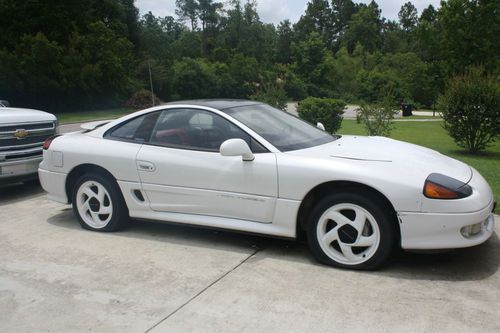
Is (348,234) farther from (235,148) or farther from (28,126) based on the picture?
(28,126)

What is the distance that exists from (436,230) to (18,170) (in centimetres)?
563

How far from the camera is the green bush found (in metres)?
14.2

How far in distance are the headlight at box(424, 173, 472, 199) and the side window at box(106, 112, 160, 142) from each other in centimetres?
277

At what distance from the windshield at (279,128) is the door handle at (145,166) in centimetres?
91

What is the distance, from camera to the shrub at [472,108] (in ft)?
32.2

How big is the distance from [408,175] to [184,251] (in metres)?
2.14

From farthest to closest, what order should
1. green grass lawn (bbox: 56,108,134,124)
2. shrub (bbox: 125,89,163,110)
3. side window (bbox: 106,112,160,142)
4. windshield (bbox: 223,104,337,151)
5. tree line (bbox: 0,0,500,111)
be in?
shrub (bbox: 125,89,163,110) → tree line (bbox: 0,0,500,111) → green grass lawn (bbox: 56,108,134,124) → side window (bbox: 106,112,160,142) → windshield (bbox: 223,104,337,151)

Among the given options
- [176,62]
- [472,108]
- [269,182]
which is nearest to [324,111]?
[472,108]

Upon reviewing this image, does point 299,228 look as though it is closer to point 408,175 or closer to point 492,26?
point 408,175

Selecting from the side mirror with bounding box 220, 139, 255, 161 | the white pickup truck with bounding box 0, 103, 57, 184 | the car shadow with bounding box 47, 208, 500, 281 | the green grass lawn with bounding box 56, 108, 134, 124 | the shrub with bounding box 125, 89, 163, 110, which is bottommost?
the green grass lawn with bounding box 56, 108, 134, 124

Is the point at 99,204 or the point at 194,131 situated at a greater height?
Answer: the point at 194,131

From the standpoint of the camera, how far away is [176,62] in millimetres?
53281

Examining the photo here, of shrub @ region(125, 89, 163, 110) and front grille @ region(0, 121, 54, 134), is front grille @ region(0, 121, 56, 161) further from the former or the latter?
shrub @ region(125, 89, 163, 110)

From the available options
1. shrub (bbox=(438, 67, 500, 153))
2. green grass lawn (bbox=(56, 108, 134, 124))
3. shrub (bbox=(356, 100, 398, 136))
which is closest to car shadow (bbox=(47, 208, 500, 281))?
shrub (bbox=(438, 67, 500, 153))
